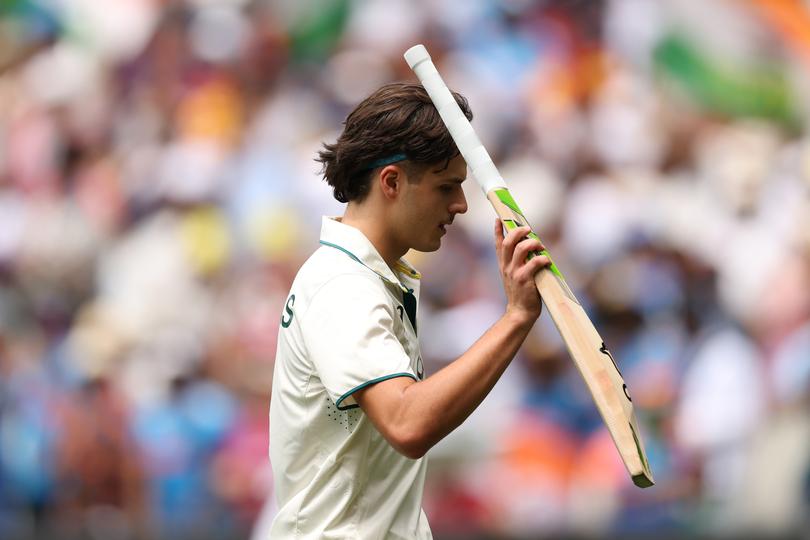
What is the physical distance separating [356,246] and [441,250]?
3656 millimetres

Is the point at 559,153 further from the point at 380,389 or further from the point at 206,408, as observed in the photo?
the point at 380,389

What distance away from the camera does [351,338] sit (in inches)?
93.4

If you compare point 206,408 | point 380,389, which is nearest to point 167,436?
point 206,408

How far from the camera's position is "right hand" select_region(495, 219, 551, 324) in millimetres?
2307

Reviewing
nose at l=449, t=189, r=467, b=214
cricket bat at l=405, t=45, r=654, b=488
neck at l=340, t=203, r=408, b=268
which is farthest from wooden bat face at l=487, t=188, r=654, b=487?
neck at l=340, t=203, r=408, b=268

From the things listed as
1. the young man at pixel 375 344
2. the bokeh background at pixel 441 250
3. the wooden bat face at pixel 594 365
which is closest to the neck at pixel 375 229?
the young man at pixel 375 344

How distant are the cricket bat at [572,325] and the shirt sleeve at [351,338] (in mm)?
283

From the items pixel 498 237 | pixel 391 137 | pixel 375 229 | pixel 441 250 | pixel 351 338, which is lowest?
pixel 351 338

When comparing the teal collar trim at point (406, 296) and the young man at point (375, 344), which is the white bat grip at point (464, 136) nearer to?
the young man at point (375, 344)

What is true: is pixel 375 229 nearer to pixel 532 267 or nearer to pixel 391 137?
pixel 391 137

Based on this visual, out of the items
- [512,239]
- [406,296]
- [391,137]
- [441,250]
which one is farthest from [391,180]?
[441,250]

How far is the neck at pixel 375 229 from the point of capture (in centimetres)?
265

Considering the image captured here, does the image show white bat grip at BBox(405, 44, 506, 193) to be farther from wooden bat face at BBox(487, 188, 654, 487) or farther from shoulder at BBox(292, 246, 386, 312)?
shoulder at BBox(292, 246, 386, 312)

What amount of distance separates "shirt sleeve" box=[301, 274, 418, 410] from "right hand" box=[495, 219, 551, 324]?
0.22 m
